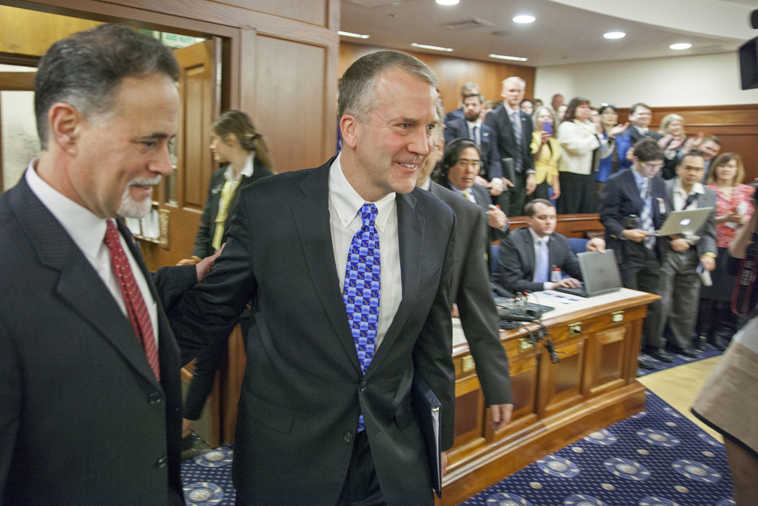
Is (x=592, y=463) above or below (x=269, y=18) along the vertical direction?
below

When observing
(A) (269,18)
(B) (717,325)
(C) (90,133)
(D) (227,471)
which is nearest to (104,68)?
(C) (90,133)

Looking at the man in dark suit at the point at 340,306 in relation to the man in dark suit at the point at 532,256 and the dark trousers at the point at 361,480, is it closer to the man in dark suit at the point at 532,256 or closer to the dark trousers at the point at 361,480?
the dark trousers at the point at 361,480

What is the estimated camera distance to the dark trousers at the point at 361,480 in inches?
59.2

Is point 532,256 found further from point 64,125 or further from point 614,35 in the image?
point 614,35

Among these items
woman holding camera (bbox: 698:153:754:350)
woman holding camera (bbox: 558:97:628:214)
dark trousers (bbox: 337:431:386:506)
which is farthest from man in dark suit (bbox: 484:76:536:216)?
dark trousers (bbox: 337:431:386:506)

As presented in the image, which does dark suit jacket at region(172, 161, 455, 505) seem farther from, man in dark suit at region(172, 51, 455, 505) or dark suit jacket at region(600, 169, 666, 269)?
dark suit jacket at region(600, 169, 666, 269)

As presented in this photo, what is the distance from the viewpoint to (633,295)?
13.8ft

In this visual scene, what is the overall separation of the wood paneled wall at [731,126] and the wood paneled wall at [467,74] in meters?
3.57

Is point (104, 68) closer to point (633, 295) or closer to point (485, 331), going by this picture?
point (485, 331)

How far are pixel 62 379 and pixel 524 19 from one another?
8.45 metres

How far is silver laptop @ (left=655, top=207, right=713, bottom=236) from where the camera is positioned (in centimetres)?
506

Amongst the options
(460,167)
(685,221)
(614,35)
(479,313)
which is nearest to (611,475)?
(479,313)

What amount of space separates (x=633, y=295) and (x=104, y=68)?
4.02 meters

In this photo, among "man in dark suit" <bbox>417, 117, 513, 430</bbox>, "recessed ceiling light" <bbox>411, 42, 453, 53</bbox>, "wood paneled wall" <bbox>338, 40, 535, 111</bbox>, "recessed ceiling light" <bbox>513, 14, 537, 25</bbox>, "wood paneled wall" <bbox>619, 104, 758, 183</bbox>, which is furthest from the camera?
A: "wood paneled wall" <bbox>338, 40, 535, 111</bbox>
